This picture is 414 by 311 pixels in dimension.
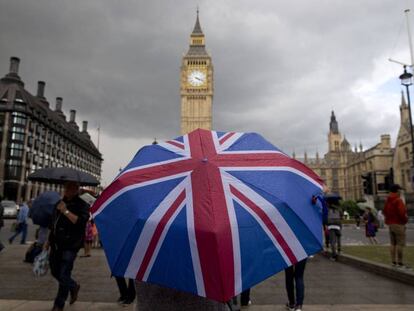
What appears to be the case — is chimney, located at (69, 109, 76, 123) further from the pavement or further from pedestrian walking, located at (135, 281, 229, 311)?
pedestrian walking, located at (135, 281, 229, 311)

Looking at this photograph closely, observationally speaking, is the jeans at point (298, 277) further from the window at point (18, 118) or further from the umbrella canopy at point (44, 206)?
the window at point (18, 118)

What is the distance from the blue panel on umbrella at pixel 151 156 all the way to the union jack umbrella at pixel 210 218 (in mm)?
15

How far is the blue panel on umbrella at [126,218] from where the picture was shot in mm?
2000

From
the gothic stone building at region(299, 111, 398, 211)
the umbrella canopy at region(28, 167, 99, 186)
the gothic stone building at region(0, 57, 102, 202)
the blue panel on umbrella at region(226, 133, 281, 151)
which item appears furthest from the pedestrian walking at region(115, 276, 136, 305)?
the gothic stone building at region(0, 57, 102, 202)

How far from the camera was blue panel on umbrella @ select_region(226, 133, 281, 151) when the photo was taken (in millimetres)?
2368

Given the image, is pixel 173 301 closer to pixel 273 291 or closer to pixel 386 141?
pixel 273 291

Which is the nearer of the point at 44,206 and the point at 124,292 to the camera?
the point at 124,292

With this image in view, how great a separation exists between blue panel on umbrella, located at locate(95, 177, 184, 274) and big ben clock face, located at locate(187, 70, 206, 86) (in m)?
89.9

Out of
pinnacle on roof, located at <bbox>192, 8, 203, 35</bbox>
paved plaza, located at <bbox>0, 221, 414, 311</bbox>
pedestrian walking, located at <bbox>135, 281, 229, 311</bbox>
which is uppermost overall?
pinnacle on roof, located at <bbox>192, 8, 203, 35</bbox>

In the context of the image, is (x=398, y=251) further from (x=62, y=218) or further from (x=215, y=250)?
(x=215, y=250)

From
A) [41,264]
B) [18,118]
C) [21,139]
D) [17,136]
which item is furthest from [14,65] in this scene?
[41,264]

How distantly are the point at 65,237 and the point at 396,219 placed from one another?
692cm

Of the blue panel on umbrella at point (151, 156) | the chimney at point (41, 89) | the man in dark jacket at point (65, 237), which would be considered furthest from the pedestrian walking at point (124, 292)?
the chimney at point (41, 89)

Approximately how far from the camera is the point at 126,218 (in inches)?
81.8
